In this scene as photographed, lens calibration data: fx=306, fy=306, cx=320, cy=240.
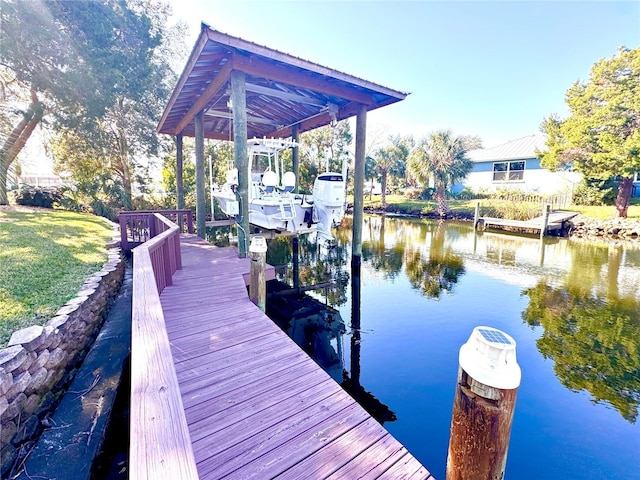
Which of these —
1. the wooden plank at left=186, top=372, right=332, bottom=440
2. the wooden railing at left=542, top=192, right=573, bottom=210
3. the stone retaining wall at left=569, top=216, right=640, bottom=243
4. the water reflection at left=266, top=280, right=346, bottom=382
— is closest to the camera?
the wooden plank at left=186, top=372, right=332, bottom=440

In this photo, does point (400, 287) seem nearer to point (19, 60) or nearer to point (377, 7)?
point (377, 7)

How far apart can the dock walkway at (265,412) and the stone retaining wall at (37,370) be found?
102cm

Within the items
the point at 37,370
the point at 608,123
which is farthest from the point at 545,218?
the point at 37,370

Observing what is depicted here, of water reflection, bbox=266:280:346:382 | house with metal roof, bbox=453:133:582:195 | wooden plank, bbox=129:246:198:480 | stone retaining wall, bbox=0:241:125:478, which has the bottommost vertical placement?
water reflection, bbox=266:280:346:382

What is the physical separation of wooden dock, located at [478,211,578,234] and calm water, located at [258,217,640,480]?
4141 mm

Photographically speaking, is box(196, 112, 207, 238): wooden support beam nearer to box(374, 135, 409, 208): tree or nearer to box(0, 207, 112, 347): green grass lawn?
box(0, 207, 112, 347): green grass lawn

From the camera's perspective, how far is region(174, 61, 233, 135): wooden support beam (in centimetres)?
590

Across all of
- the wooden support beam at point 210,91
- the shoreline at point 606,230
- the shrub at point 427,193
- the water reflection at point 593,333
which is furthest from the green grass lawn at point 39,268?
the shrub at point 427,193

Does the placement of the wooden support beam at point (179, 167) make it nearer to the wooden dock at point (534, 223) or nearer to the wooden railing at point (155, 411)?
the wooden railing at point (155, 411)

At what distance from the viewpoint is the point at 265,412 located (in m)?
2.18

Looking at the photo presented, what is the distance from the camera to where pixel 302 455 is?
1833mm

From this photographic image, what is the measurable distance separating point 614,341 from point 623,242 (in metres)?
11.0

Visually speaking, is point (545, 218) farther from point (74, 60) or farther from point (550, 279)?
point (74, 60)

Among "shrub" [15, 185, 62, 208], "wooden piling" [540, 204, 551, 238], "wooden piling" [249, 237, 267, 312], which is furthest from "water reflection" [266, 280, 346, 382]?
"shrub" [15, 185, 62, 208]
